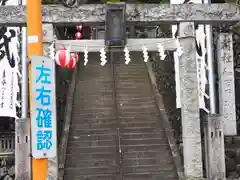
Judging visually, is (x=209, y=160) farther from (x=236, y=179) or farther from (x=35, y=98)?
(x=35, y=98)

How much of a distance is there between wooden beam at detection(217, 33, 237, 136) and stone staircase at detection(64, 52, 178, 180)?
209 centimetres

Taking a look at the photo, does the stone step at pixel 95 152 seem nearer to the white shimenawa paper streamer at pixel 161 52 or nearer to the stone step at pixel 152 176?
the stone step at pixel 152 176

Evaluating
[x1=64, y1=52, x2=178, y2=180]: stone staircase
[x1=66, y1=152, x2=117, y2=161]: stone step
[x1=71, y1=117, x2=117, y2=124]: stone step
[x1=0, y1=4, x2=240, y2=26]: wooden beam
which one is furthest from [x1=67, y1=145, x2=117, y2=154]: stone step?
[x1=0, y1=4, x2=240, y2=26]: wooden beam

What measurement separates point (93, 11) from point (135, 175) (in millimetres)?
4853

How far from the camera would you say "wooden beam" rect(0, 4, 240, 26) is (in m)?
11.1

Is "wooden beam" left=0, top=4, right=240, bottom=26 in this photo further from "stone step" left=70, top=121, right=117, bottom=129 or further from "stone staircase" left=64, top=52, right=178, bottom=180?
"stone step" left=70, top=121, right=117, bottom=129

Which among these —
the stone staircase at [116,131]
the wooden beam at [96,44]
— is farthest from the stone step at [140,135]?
the wooden beam at [96,44]

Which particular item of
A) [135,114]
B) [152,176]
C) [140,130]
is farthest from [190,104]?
[135,114]

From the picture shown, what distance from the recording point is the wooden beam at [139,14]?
436 inches

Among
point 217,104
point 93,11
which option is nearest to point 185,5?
point 93,11

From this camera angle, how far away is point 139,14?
11148mm

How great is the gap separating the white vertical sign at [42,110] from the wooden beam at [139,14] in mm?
4504

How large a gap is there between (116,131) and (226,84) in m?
3.98

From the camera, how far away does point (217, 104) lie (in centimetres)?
1341
